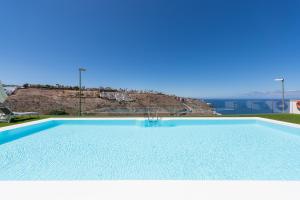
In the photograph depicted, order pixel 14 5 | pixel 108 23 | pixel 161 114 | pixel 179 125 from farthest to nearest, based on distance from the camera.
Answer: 1. pixel 108 23
2. pixel 161 114
3. pixel 14 5
4. pixel 179 125

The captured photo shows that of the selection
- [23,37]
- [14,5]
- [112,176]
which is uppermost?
[14,5]

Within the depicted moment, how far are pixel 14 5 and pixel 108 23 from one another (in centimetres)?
642

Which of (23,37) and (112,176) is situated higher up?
(23,37)

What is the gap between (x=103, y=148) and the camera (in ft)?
15.9

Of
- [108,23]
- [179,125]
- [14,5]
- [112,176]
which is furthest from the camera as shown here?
[108,23]

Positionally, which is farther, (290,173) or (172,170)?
(172,170)
